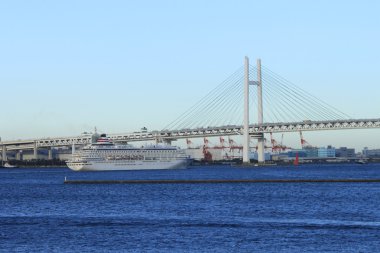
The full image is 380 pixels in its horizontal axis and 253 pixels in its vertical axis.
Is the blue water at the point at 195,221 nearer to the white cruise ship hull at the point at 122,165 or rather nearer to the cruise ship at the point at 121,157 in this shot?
the white cruise ship hull at the point at 122,165

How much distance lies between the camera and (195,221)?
3459 centimetres

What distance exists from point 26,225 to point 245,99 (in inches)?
2766

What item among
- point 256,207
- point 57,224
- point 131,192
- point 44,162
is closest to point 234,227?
point 57,224

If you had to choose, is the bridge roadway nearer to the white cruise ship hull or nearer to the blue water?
the white cruise ship hull

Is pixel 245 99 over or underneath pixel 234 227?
over

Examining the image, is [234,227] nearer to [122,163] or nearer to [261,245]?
[261,245]

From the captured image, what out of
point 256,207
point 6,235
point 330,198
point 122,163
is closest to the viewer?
point 6,235

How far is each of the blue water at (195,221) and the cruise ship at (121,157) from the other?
61524mm

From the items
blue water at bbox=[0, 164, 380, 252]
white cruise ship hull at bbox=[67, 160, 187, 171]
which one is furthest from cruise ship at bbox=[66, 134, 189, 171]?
blue water at bbox=[0, 164, 380, 252]

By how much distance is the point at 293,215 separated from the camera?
36.8 m

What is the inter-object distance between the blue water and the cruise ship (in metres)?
61.5

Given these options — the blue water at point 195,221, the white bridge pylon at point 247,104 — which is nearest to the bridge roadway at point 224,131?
the white bridge pylon at point 247,104

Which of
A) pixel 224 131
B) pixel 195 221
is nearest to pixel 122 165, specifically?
pixel 224 131

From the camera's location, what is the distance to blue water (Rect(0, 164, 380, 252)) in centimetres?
2738
